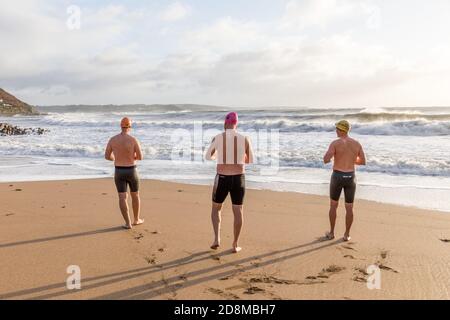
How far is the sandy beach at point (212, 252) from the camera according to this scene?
14.1 ft

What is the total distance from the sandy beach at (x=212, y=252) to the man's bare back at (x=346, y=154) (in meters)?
1.13

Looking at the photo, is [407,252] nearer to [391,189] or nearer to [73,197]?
[391,189]

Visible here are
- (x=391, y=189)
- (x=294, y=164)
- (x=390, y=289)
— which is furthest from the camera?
(x=294, y=164)

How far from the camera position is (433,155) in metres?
15.3

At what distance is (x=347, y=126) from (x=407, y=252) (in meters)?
1.99

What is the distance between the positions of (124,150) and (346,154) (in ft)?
11.5

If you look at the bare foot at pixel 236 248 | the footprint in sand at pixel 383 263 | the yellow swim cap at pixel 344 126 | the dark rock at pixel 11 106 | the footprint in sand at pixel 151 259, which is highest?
the dark rock at pixel 11 106

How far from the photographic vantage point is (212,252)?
5535 millimetres

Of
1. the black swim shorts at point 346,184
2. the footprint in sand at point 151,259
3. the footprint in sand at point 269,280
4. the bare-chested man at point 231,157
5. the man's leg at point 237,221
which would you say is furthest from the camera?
the black swim shorts at point 346,184

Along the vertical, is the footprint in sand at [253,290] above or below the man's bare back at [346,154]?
below

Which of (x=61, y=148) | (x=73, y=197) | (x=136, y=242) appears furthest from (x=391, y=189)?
(x=61, y=148)

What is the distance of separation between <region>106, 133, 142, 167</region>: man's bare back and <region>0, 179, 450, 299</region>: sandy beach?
1.11 m

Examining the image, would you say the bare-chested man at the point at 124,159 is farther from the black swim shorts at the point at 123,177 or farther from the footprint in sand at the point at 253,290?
the footprint in sand at the point at 253,290

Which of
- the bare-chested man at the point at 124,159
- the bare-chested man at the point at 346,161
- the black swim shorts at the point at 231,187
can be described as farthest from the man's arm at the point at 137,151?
the bare-chested man at the point at 346,161
